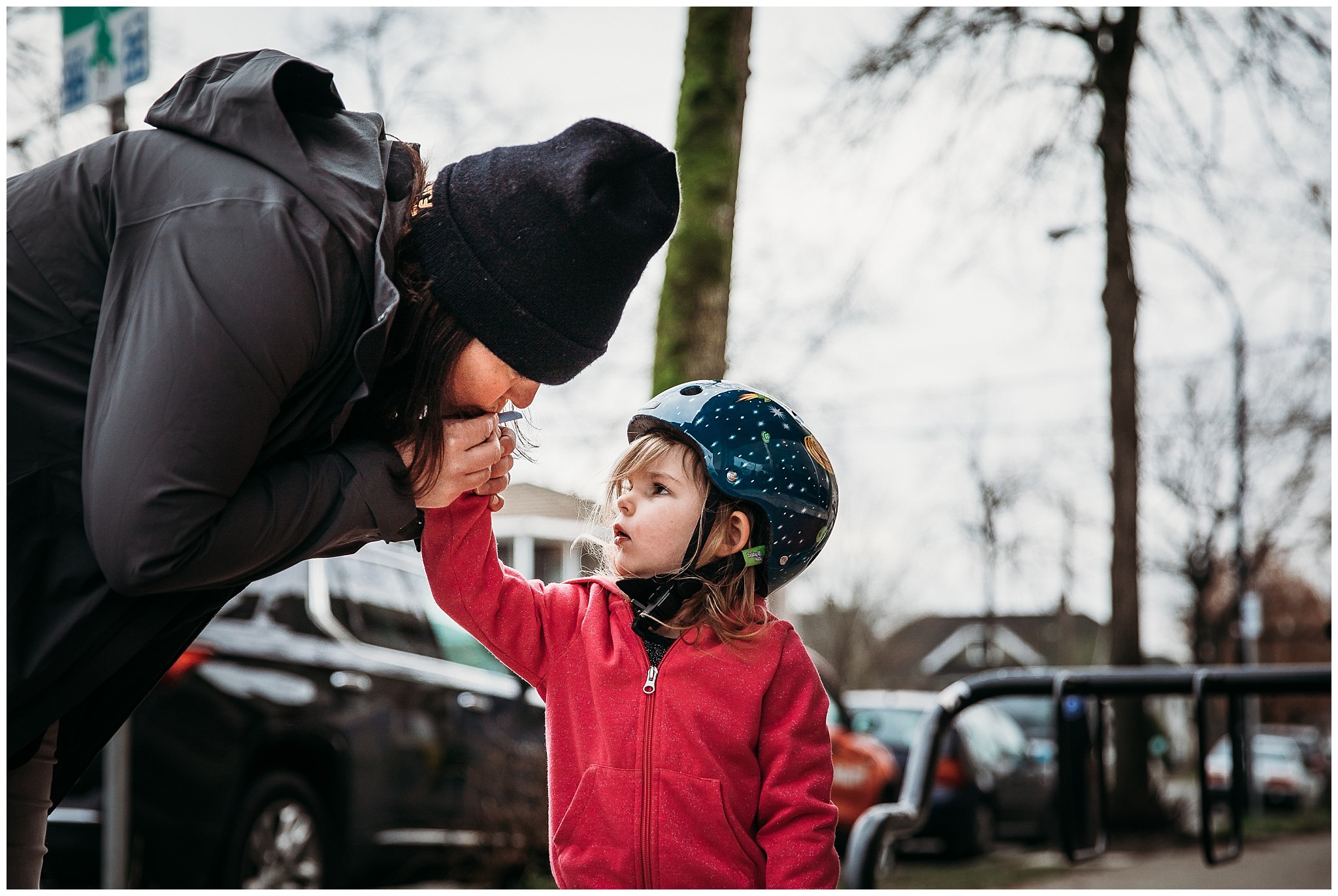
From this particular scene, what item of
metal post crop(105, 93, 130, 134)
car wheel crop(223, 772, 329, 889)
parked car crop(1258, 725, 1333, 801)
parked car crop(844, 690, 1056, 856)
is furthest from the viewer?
parked car crop(1258, 725, 1333, 801)

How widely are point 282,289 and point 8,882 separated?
3.47 feet

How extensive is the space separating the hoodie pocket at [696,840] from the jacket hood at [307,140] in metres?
0.94

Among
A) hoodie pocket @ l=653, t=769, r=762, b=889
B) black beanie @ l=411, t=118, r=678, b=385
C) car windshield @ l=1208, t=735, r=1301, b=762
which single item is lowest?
car windshield @ l=1208, t=735, r=1301, b=762

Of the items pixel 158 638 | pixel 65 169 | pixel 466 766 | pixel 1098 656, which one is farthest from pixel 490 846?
pixel 1098 656

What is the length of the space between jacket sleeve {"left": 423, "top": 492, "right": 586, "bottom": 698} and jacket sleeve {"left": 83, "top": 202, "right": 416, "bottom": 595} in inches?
23.7

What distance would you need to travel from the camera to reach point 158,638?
68.9 inches

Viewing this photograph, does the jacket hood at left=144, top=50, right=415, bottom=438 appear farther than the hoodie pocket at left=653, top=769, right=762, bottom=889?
No

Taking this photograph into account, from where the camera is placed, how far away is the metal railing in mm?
3439

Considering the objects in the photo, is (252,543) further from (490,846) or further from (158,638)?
(490,846)

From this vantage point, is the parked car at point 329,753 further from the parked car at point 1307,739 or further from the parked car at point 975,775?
the parked car at point 1307,739

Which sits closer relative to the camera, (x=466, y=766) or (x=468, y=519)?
(x=468, y=519)

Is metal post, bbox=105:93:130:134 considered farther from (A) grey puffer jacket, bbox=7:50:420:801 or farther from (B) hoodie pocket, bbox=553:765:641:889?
(B) hoodie pocket, bbox=553:765:641:889

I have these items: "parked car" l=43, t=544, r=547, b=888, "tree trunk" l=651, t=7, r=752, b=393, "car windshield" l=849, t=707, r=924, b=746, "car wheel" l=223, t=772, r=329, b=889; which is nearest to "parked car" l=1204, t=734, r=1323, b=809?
"car windshield" l=849, t=707, r=924, b=746

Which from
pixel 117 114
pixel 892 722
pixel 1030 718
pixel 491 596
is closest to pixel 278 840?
pixel 117 114
